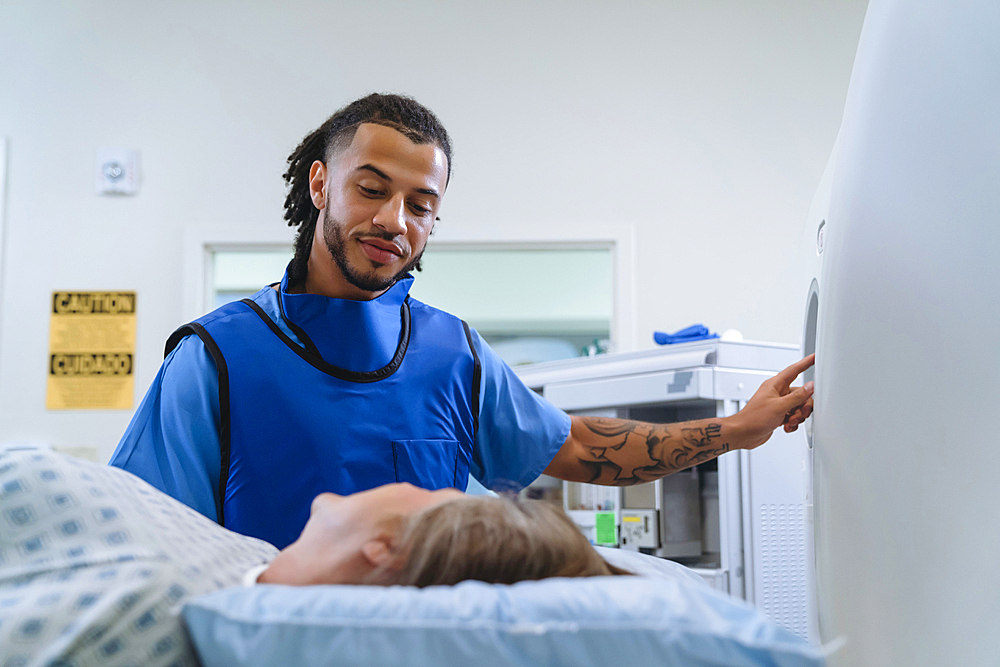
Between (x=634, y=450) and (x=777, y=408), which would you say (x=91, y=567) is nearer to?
(x=634, y=450)

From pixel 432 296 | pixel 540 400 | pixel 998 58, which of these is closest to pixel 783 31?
pixel 432 296

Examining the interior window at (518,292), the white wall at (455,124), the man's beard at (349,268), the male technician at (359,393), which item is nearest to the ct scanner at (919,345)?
the male technician at (359,393)

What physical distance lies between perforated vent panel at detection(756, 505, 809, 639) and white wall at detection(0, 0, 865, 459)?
1.18 metres

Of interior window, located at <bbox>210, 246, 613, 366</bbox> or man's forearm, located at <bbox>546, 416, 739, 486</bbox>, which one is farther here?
interior window, located at <bbox>210, 246, 613, 366</bbox>

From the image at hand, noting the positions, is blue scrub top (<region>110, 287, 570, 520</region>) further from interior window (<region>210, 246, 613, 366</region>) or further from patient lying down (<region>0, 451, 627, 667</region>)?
interior window (<region>210, 246, 613, 366</region>)

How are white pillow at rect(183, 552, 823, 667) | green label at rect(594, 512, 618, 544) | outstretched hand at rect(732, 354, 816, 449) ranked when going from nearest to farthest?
white pillow at rect(183, 552, 823, 667)
outstretched hand at rect(732, 354, 816, 449)
green label at rect(594, 512, 618, 544)

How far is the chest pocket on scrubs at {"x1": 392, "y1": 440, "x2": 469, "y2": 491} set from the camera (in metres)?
1.22

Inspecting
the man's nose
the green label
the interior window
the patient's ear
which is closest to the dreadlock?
the man's nose

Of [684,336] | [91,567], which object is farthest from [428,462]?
[684,336]

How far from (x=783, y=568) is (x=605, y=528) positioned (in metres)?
0.46

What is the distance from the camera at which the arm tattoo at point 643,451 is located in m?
1.41

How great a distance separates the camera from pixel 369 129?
1.30 metres

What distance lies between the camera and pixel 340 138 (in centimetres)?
137

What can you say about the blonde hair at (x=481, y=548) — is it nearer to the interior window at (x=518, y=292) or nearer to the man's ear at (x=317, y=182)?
the man's ear at (x=317, y=182)
